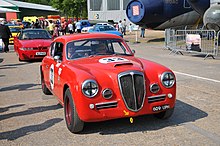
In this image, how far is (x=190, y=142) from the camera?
14.2 feet

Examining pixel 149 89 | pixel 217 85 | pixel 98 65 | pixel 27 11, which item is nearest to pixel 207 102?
pixel 217 85

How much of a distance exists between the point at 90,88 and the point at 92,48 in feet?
5.28

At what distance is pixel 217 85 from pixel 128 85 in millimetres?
4408

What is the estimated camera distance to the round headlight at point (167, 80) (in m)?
4.86

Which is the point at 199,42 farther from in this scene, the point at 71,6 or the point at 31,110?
the point at 71,6

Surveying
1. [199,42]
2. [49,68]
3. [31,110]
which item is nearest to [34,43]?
[49,68]

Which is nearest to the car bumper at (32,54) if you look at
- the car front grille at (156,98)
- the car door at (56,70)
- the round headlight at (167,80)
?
the car door at (56,70)

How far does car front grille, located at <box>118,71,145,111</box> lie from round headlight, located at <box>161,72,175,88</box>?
1.60 feet

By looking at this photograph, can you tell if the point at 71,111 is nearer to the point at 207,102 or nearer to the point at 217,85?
the point at 207,102

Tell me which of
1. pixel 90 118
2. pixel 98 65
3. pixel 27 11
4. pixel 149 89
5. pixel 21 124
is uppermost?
pixel 27 11

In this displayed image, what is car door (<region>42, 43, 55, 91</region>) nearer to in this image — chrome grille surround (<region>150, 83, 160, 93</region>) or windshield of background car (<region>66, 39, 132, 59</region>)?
windshield of background car (<region>66, 39, 132, 59</region>)

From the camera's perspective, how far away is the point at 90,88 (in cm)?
444

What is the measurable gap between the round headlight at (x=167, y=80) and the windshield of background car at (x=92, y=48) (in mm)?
1353

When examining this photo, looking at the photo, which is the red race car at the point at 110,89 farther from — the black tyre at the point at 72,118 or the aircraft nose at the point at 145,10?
the aircraft nose at the point at 145,10
